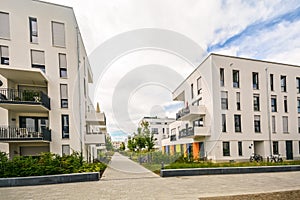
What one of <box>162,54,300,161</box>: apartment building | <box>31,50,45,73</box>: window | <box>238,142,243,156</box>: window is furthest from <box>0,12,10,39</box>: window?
<box>238,142,243,156</box>: window

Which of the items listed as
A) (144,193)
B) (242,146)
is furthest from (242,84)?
(144,193)

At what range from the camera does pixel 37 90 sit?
1712cm

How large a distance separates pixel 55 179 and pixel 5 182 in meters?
2.25

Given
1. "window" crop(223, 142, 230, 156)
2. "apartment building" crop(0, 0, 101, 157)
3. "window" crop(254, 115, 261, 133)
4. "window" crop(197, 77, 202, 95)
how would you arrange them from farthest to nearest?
1. "window" crop(197, 77, 202, 95)
2. "window" crop(254, 115, 261, 133)
3. "window" crop(223, 142, 230, 156)
4. "apartment building" crop(0, 0, 101, 157)

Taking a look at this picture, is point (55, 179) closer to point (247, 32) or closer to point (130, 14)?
point (130, 14)

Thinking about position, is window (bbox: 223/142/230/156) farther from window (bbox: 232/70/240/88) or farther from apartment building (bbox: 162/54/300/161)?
window (bbox: 232/70/240/88)

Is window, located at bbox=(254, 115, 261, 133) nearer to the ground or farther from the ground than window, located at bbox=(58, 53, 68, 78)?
nearer to the ground

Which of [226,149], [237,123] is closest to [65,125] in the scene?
[226,149]

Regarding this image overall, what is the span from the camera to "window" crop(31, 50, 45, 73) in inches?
648

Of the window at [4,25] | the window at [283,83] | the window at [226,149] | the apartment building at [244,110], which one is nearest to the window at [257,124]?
the apartment building at [244,110]

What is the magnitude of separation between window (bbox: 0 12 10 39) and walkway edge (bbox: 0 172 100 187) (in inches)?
448

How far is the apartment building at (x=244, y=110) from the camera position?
2194 centimetres

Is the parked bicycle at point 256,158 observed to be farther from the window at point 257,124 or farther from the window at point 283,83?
the window at point 283,83

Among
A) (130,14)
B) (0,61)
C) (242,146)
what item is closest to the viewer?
(130,14)
